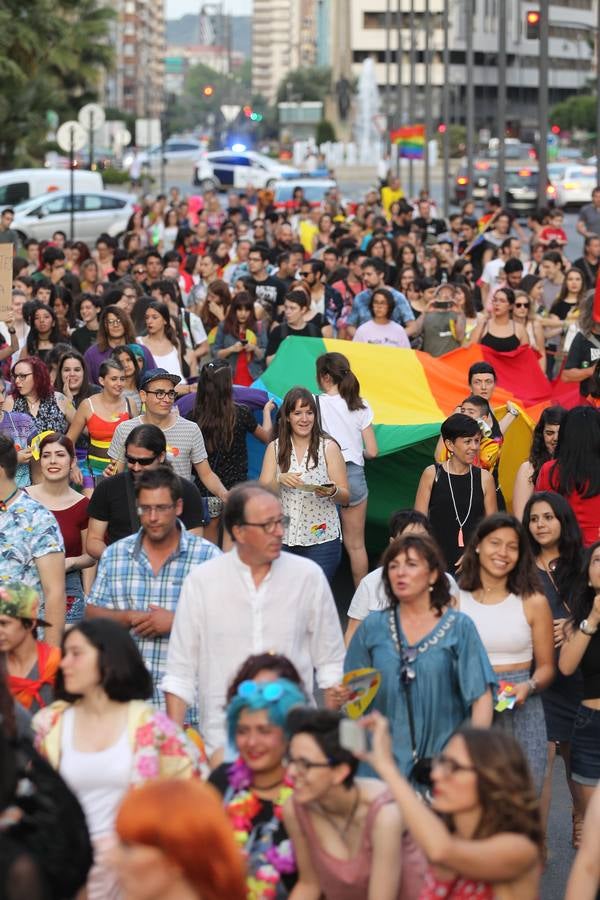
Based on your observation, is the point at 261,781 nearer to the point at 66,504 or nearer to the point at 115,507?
the point at 115,507

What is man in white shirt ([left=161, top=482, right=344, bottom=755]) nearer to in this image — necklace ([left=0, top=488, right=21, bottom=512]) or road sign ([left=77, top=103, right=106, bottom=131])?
necklace ([left=0, top=488, right=21, bottom=512])

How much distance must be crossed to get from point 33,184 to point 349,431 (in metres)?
32.5

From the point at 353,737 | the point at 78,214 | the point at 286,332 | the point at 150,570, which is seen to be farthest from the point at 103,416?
the point at 78,214

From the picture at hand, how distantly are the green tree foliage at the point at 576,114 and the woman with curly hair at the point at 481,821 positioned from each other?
106331 millimetres

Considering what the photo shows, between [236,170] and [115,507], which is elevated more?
[236,170]

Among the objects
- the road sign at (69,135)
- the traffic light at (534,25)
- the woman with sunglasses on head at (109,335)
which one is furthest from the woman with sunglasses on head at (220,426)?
the traffic light at (534,25)

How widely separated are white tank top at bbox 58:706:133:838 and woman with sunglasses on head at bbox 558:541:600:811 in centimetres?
236

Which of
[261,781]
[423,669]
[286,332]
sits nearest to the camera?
[261,781]

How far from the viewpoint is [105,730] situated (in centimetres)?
571

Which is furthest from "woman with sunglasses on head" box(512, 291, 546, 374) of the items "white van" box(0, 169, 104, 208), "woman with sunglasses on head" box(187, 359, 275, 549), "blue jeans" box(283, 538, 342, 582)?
"white van" box(0, 169, 104, 208)

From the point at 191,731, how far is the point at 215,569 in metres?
0.59

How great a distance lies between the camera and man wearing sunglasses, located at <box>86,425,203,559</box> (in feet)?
27.3

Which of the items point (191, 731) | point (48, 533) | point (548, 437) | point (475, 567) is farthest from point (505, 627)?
point (548, 437)

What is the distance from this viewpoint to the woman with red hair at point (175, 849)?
167 inches
